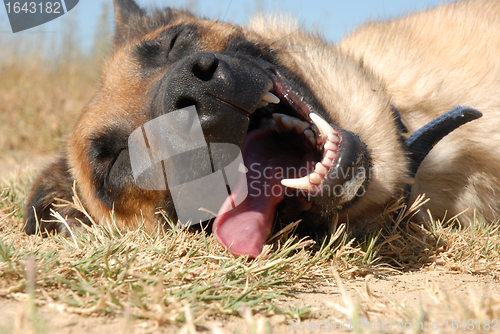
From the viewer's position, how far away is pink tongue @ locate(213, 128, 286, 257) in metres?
Result: 1.79

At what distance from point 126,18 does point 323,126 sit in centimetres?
176

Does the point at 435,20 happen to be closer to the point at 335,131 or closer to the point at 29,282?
the point at 335,131

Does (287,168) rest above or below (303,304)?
above

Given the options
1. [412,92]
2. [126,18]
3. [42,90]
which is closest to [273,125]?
[412,92]

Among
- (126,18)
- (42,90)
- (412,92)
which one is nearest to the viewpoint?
(412,92)

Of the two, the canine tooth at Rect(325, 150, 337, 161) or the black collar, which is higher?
the canine tooth at Rect(325, 150, 337, 161)

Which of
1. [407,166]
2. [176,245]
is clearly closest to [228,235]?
[176,245]

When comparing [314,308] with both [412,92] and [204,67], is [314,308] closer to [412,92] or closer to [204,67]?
[204,67]

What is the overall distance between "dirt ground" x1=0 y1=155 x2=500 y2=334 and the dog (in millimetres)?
354

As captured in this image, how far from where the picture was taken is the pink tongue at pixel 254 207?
5.87ft

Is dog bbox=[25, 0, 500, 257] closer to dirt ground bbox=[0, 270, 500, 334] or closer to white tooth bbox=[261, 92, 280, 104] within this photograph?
white tooth bbox=[261, 92, 280, 104]

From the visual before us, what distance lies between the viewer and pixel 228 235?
185 centimetres

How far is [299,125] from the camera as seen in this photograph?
6.41ft

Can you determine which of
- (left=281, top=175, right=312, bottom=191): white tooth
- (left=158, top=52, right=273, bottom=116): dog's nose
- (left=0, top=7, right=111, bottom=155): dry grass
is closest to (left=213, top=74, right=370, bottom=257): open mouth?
(left=281, top=175, right=312, bottom=191): white tooth
